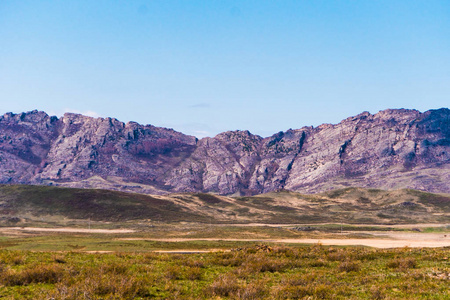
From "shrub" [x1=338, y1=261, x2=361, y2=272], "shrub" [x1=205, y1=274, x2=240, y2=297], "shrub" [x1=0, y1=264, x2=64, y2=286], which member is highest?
"shrub" [x1=0, y1=264, x2=64, y2=286]

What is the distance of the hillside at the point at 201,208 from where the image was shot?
133 meters

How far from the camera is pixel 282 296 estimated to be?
18.0 metres

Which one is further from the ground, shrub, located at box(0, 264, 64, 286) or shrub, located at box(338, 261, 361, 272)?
shrub, located at box(0, 264, 64, 286)

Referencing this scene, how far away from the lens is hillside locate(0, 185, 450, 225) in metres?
→ 133

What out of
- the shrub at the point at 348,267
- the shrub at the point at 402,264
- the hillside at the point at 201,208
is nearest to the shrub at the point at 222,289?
the shrub at the point at 348,267

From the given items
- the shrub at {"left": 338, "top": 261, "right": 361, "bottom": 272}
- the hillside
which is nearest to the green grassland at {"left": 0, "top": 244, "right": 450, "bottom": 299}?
the shrub at {"left": 338, "top": 261, "right": 361, "bottom": 272}

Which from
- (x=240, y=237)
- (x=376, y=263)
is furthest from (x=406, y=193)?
(x=376, y=263)

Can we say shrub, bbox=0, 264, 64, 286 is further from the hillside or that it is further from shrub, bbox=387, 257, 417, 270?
the hillside

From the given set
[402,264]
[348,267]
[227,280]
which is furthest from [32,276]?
[402,264]

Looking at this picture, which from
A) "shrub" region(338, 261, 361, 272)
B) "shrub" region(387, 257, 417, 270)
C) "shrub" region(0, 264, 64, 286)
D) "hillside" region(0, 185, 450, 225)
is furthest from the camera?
"hillside" region(0, 185, 450, 225)

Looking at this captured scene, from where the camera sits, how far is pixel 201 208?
520 ft

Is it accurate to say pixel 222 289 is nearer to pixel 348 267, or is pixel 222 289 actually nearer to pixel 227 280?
pixel 227 280

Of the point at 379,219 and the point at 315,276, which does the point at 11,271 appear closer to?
the point at 315,276

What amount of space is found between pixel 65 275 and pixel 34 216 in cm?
12119
